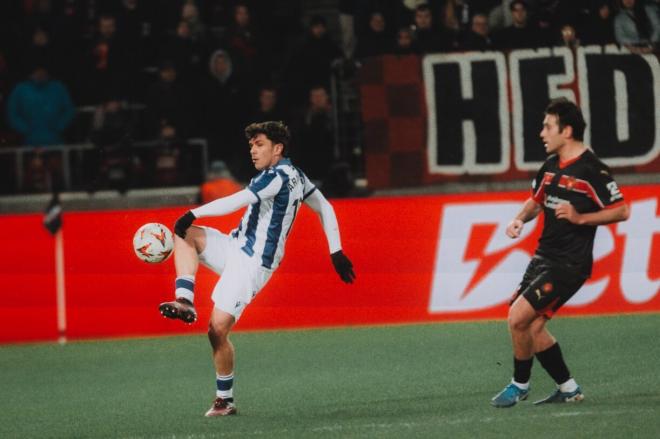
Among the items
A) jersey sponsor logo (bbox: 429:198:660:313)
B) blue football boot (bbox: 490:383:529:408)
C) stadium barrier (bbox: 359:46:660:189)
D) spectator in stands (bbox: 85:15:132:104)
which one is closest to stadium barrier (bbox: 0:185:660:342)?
jersey sponsor logo (bbox: 429:198:660:313)

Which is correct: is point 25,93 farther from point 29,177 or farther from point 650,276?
point 650,276

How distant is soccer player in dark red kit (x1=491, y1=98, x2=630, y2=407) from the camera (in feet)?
26.0

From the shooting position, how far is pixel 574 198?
26.1ft

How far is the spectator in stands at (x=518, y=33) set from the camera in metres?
13.5

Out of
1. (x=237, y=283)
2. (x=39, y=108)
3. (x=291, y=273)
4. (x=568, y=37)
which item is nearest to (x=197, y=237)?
(x=237, y=283)

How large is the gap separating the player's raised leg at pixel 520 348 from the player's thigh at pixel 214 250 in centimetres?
191

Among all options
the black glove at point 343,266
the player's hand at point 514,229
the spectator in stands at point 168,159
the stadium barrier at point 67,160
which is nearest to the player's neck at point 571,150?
the player's hand at point 514,229

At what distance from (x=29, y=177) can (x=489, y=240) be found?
5.42m

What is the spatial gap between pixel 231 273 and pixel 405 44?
6.13 metres

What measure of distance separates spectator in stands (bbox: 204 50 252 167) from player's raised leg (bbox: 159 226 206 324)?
5.75 meters

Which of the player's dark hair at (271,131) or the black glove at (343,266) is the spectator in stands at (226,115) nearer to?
the black glove at (343,266)

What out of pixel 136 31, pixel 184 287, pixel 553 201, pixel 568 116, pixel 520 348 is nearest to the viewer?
pixel 568 116

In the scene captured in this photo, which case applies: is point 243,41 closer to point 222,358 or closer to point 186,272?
point 186,272

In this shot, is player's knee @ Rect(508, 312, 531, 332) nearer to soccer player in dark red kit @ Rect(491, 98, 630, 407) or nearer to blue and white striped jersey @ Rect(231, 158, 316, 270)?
soccer player in dark red kit @ Rect(491, 98, 630, 407)
